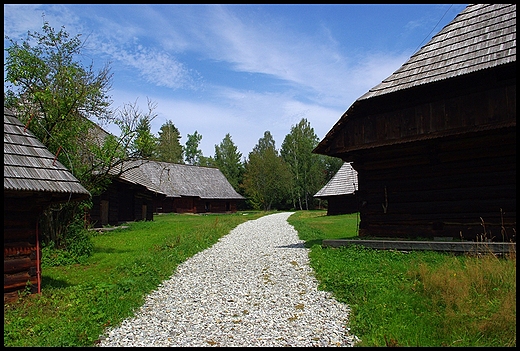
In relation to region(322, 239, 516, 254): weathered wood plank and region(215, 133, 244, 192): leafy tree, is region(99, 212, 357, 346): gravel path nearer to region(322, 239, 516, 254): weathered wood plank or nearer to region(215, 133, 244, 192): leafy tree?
region(322, 239, 516, 254): weathered wood plank

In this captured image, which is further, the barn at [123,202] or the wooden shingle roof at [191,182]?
the wooden shingle roof at [191,182]

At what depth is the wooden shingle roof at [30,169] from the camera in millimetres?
6293

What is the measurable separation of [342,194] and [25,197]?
2509cm

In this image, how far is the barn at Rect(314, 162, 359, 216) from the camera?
98.2 feet

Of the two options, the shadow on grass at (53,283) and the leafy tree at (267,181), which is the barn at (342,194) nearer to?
the shadow on grass at (53,283)

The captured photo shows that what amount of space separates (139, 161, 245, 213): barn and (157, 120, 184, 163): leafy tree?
13.6 m

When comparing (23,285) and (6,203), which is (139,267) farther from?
(6,203)

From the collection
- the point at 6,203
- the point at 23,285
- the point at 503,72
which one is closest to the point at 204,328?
the point at 23,285

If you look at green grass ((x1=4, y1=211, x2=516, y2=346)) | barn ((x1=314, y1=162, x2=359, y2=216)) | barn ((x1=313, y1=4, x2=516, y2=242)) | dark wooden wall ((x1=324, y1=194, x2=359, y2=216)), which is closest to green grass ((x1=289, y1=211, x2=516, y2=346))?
green grass ((x1=4, y1=211, x2=516, y2=346))

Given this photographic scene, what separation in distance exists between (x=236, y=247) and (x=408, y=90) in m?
7.21

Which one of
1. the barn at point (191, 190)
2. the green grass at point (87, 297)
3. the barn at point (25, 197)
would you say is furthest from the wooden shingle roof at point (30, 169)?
the barn at point (191, 190)

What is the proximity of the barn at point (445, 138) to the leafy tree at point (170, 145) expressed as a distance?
164 feet

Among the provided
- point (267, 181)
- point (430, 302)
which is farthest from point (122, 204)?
point (267, 181)

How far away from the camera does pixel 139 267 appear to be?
9078mm
